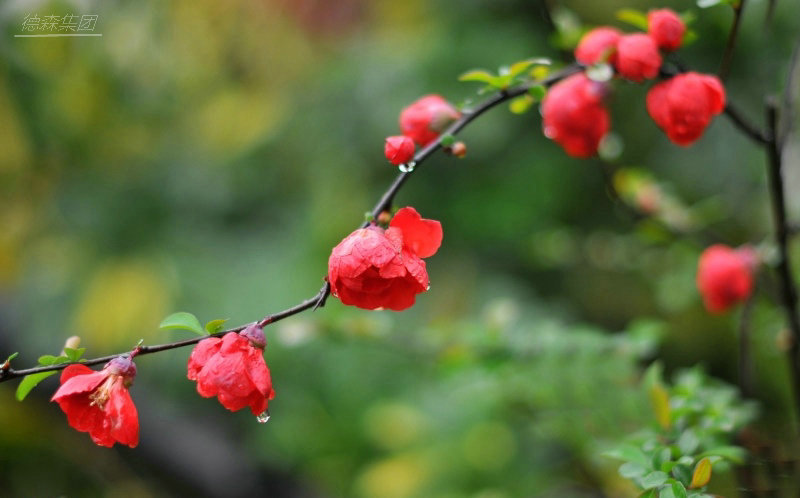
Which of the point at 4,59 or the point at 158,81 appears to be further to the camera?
the point at 158,81

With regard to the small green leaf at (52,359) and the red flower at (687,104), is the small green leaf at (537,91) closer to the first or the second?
the red flower at (687,104)

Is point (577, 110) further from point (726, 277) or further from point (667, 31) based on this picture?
point (726, 277)

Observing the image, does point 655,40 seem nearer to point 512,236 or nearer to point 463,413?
point 463,413

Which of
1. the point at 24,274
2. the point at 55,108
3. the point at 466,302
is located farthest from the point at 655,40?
the point at 24,274

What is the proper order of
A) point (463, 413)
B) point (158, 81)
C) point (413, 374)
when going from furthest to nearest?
point (158, 81) → point (413, 374) → point (463, 413)

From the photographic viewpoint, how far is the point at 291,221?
5.20 feet

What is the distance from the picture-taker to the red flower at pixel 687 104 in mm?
409

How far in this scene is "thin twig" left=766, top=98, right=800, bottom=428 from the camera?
0.45 metres

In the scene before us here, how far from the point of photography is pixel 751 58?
4.42 ft

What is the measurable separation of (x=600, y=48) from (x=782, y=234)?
0.20 meters

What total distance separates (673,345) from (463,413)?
0.57 metres

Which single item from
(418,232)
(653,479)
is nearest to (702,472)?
(653,479)

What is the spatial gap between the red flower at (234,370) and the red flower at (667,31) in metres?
0.29

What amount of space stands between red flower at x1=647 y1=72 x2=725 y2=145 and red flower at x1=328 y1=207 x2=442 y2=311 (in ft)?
0.57
